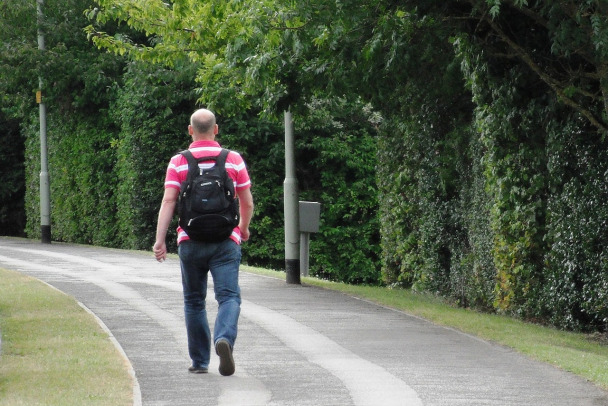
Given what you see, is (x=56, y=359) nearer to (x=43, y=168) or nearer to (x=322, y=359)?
(x=322, y=359)

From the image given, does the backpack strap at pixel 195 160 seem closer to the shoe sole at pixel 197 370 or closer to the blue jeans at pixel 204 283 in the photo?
the blue jeans at pixel 204 283

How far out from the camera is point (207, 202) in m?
8.87

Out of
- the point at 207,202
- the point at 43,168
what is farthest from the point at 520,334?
the point at 43,168

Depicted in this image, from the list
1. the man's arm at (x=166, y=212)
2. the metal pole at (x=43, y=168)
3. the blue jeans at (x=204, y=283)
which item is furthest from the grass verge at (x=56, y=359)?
the metal pole at (x=43, y=168)

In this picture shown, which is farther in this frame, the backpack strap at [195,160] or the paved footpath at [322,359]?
the backpack strap at [195,160]

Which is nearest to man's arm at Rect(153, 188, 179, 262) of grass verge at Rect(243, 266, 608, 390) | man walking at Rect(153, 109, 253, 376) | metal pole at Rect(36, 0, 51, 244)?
man walking at Rect(153, 109, 253, 376)

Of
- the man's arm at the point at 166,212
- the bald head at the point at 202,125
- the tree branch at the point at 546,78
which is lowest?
the man's arm at the point at 166,212

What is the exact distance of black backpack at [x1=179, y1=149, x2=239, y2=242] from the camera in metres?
8.88

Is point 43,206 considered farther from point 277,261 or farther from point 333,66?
point 333,66

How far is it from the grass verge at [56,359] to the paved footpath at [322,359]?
21 cm

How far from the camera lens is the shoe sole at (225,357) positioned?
348 inches

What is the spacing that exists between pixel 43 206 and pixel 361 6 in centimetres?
2099

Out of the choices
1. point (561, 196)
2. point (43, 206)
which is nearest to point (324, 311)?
point (561, 196)

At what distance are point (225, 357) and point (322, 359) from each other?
1.51 metres
